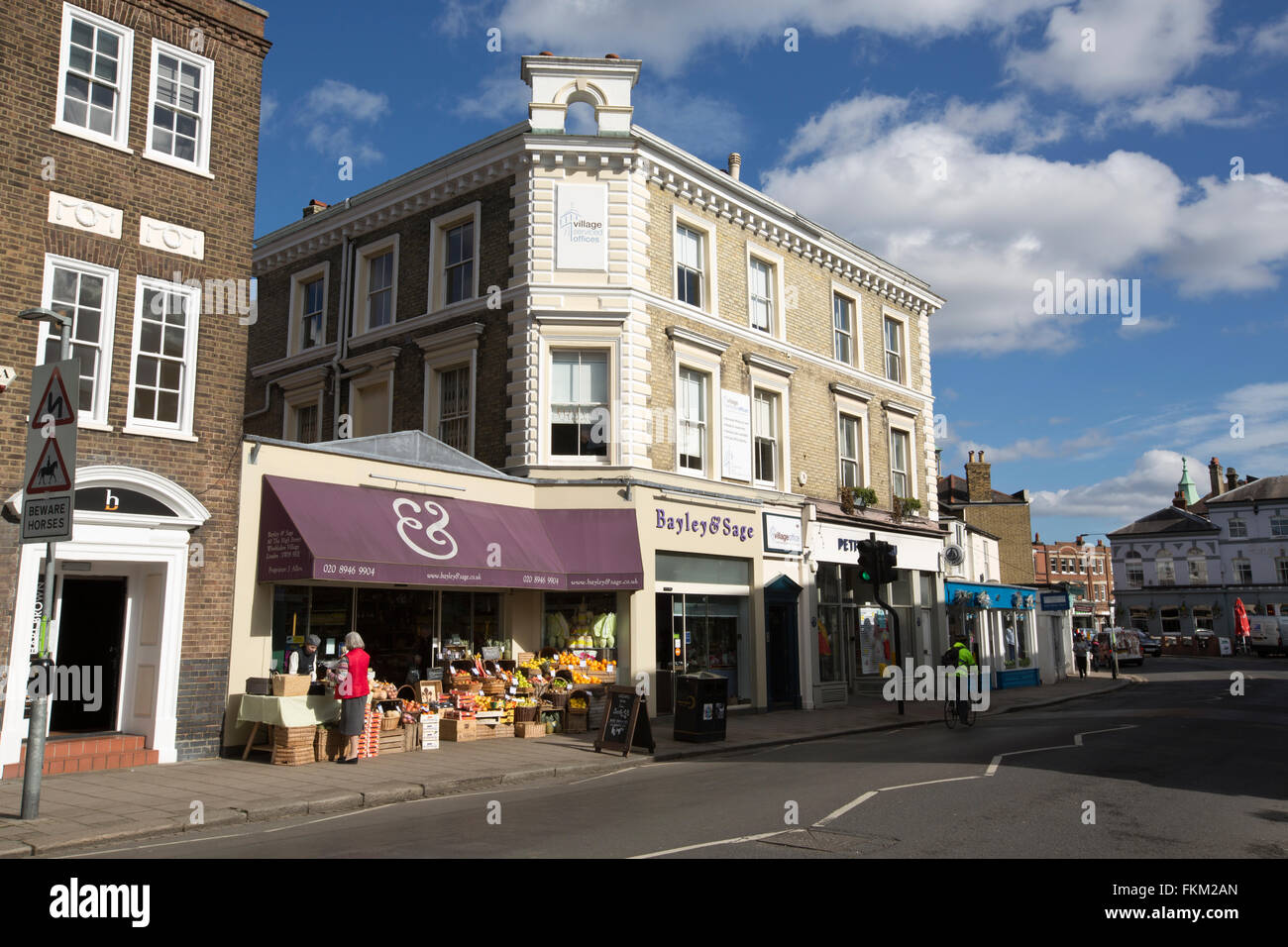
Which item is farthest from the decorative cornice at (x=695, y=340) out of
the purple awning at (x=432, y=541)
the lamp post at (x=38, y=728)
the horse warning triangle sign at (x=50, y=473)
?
the lamp post at (x=38, y=728)

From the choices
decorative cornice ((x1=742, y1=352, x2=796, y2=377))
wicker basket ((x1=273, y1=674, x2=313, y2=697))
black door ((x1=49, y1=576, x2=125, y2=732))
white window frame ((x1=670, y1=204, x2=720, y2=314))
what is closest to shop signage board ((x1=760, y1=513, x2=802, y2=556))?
decorative cornice ((x1=742, y1=352, x2=796, y2=377))

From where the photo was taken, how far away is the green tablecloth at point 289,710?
43.9 ft

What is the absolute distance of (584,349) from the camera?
20281 mm

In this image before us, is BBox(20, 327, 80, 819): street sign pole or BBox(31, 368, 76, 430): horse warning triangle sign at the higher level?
BBox(31, 368, 76, 430): horse warning triangle sign

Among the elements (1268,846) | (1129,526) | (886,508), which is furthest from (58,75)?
(1129,526)

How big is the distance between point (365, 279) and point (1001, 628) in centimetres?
2467

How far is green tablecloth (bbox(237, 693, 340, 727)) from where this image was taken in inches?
527

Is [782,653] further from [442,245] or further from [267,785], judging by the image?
[267,785]

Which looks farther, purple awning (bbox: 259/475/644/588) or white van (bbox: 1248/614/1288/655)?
white van (bbox: 1248/614/1288/655)

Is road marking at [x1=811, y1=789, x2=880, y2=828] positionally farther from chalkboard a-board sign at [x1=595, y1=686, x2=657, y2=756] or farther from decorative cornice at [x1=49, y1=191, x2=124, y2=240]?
decorative cornice at [x1=49, y1=191, x2=124, y2=240]

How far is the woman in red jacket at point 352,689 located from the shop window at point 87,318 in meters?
4.72

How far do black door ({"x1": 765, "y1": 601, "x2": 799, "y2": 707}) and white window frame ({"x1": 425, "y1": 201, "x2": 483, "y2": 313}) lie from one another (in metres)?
10.6

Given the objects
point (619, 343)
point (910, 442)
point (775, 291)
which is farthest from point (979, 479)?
point (619, 343)
